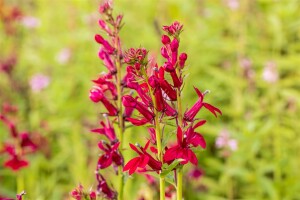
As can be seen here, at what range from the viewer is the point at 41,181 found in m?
3.92

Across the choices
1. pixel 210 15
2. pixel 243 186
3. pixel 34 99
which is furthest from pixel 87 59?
pixel 243 186

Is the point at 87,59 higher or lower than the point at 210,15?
lower

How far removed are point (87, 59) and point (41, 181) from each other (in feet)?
5.37

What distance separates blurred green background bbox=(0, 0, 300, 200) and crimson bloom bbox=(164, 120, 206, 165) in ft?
3.80

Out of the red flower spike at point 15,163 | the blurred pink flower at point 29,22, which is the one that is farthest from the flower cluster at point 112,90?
the blurred pink flower at point 29,22

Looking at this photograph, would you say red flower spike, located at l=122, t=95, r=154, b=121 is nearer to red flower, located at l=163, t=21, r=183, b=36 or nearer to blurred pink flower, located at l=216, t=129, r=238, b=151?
red flower, located at l=163, t=21, r=183, b=36

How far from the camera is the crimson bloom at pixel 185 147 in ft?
4.81

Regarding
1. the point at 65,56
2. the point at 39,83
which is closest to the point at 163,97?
the point at 39,83

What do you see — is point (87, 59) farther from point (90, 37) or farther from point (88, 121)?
point (88, 121)

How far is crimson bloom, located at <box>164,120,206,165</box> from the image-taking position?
146 cm

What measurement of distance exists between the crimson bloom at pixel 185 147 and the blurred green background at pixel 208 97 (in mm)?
1158

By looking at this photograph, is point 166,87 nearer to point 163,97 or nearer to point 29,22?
point 163,97

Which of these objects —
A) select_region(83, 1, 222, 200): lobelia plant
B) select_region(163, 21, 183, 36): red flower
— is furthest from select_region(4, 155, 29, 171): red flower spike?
select_region(163, 21, 183, 36): red flower

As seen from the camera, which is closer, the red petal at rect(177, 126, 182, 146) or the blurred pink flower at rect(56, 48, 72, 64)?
the red petal at rect(177, 126, 182, 146)
